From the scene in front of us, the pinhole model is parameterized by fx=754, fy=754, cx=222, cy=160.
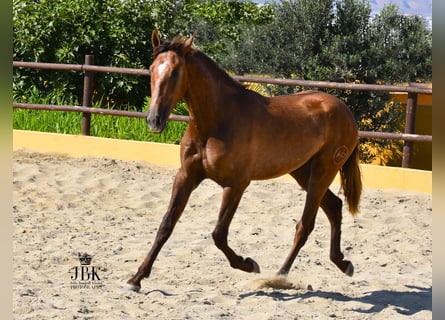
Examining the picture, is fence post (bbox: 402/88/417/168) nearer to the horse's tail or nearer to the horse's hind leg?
the horse's tail

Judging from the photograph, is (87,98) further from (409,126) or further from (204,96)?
(204,96)

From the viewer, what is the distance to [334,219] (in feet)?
16.7

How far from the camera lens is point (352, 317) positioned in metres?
4.13

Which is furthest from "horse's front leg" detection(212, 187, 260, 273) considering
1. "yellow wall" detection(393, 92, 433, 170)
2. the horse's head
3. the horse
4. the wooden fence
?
"yellow wall" detection(393, 92, 433, 170)

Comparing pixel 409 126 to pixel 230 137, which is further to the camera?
pixel 409 126

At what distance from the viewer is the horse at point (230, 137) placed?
4172mm

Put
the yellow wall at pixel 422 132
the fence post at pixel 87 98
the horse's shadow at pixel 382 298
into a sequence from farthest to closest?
the yellow wall at pixel 422 132 < the fence post at pixel 87 98 < the horse's shadow at pixel 382 298

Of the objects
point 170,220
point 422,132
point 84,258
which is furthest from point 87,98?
point 170,220

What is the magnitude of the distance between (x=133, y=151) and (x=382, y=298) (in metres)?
4.63

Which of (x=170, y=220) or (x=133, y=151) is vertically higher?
(x=170, y=220)

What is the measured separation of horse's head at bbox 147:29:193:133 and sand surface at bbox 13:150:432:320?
1048 mm

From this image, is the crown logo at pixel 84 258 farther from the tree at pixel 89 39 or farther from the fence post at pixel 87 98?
the tree at pixel 89 39

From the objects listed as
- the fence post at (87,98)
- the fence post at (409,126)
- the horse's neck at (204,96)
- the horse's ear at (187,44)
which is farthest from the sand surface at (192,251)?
the horse's ear at (187,44)

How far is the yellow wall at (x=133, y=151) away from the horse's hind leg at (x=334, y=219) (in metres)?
2.57
